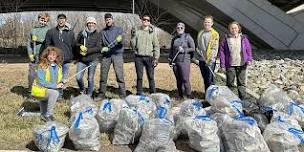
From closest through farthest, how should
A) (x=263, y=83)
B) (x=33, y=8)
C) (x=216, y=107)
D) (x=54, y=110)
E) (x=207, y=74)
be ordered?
(x=216, y=107) < (x=54, y=110) < (x=207, y=74) < (x=263, y=83) < (x=33, y=8)

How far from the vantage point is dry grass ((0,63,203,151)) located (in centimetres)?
760

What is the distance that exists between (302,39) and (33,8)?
1377cm

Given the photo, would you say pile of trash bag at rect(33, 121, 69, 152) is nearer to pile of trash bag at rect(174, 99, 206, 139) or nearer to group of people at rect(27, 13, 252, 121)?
pile of trash bag at rect(174, 99, 206, 139)

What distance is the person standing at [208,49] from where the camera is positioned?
961 cm

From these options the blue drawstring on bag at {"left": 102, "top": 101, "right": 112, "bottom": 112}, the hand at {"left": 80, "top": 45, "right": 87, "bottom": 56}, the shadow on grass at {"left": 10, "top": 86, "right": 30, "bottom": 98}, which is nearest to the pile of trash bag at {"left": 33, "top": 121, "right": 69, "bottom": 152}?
the blue drawstring on bag at {"left": 102, "top": 101, "right": 112, "bottom": 112}

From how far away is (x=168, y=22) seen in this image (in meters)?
24.7

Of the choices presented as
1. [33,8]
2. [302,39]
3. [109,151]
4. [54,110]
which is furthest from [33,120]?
[33,8]

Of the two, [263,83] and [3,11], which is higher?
[3,11]

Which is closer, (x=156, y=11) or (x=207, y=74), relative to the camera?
(x=207, y=74)

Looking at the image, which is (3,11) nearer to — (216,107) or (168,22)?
(168,22)

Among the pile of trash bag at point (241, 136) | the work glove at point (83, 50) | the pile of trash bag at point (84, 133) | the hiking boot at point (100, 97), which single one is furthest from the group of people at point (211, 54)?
the pile of trash bag at point (84, 133)

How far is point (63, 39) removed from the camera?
30.7ft

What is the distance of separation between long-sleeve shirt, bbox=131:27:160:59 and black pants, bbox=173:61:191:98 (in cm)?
47

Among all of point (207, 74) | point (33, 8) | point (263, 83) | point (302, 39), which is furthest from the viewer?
point (33, 8)
